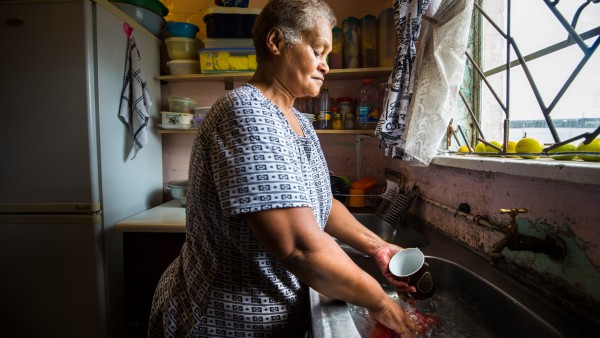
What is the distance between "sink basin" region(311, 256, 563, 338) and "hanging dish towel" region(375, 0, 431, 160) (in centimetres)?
48

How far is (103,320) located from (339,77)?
203cm

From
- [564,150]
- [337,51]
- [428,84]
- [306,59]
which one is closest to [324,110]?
[337,51]

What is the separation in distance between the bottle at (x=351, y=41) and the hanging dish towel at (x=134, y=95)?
1304 mm

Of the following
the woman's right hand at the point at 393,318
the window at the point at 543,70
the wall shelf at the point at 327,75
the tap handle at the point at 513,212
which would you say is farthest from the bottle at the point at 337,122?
the woman's right hand at the point at 393,318

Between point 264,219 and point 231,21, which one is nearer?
point 264,219

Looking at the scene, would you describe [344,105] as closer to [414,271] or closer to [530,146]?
[530,146]

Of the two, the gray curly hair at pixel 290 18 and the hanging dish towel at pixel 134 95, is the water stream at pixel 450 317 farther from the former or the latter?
the hanging dish towel at pixel 134 95

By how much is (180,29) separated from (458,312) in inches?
88.2

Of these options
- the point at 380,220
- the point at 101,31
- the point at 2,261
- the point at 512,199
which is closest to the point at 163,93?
the point at 101,31

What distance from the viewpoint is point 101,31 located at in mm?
1594

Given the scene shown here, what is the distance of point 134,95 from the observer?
182 cm

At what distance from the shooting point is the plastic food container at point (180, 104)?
2.11m

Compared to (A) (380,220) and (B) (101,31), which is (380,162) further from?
(B) (101,31)

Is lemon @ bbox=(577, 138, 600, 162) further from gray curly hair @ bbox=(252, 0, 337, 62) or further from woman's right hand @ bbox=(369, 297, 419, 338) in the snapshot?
gray curly hair @ bbox=(252, 0, 337, 62)
